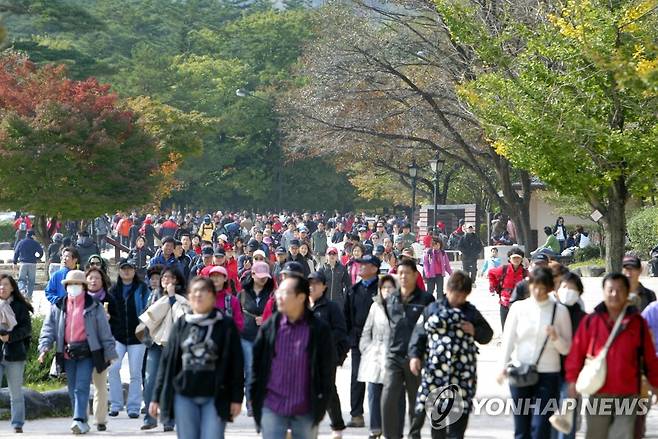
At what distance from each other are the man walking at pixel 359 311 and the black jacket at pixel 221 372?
401cm

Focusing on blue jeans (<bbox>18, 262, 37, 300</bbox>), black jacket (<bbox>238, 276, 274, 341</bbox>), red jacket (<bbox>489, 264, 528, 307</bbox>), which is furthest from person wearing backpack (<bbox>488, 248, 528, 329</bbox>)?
blue jeans (<bbox>18, 262, 37, 300</bbox>)

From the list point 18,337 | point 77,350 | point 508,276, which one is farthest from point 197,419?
point 508,276

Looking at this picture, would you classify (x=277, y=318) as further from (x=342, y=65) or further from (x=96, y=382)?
(x=342, y=65)

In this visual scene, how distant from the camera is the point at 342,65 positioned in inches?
1366

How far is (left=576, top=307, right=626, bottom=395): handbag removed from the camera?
28.8ft

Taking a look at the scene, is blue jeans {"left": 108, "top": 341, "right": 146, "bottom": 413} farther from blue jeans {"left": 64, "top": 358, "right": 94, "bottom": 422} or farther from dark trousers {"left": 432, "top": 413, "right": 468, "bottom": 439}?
dark trousers {"left": 432, "top": 413, "right": 468, "bottom": 439}

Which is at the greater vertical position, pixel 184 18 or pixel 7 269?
pixel 184 18

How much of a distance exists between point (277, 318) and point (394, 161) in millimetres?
48112

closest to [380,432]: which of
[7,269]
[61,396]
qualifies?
[61,396]

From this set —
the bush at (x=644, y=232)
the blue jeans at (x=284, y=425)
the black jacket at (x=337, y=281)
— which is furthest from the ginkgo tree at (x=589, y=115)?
the bush at (x=644, y=232)

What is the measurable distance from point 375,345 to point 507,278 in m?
6.22

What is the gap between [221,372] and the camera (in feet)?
28.1

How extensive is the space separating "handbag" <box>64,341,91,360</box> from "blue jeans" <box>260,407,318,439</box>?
4.37m

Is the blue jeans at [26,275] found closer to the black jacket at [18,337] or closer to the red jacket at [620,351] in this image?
the black jacket at [18,337]
